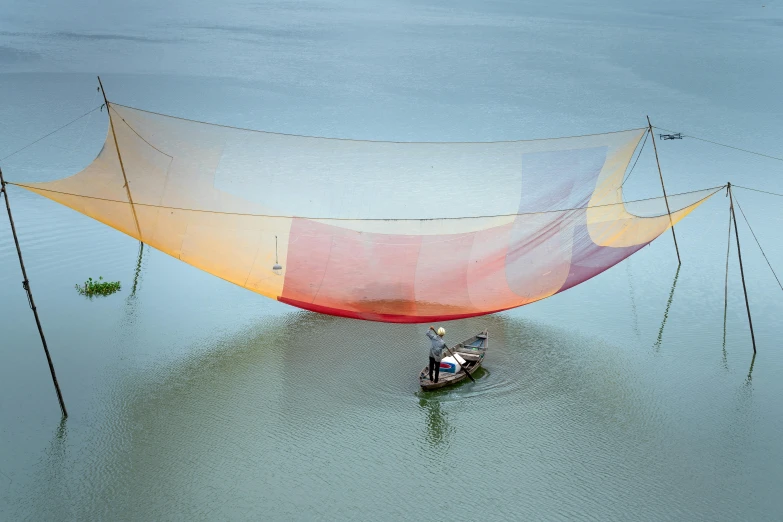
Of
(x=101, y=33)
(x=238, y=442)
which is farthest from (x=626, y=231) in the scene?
(x=101, y=33)

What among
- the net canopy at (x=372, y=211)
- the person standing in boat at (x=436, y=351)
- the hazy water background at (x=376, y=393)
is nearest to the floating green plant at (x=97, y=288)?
the hazy water background at (x=376, y=393)

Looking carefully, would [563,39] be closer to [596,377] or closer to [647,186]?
[647,186]

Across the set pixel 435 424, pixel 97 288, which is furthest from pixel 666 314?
pixel 97 288

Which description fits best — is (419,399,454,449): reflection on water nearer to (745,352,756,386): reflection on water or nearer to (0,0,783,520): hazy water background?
(0,0,783,520): hazy water background

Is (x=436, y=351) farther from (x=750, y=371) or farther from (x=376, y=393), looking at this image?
(x=750, y=371)

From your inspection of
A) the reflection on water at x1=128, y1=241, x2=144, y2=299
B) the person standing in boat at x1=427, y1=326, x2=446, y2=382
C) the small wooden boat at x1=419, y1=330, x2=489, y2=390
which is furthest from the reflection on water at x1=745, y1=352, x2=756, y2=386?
the reflection on water at x1=128, y1=241, x2=144, y2=299
